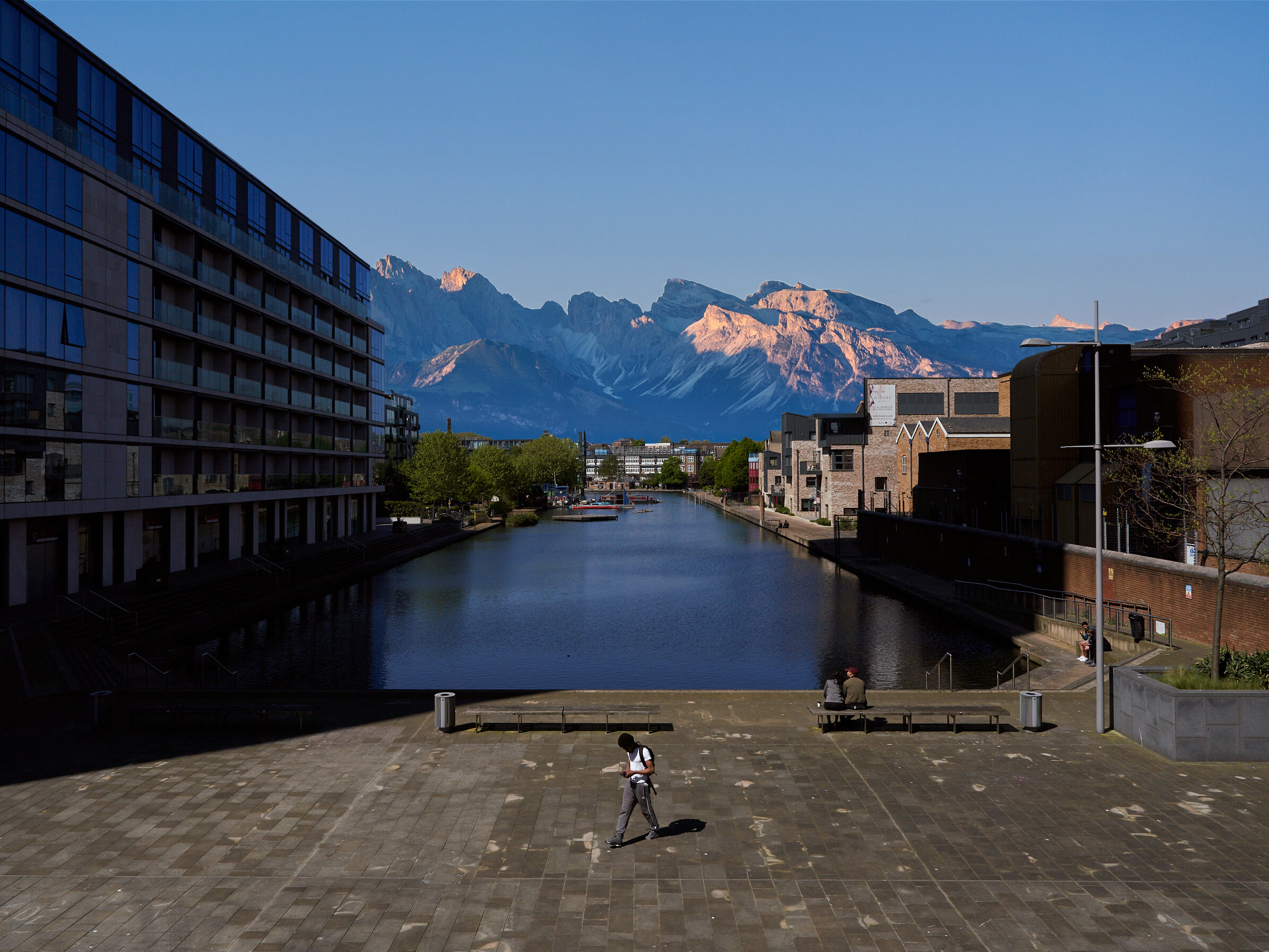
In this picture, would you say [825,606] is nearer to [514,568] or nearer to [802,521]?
[514,568]

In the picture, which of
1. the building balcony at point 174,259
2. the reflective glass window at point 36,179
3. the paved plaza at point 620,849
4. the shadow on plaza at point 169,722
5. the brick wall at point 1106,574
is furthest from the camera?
the building balcony at point 174,259

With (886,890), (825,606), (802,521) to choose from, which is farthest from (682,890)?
(802,521)

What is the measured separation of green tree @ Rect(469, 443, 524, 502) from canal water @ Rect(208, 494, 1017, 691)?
4937cm

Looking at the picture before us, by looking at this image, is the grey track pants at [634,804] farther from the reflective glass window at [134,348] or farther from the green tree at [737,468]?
the green tree at [737,468]

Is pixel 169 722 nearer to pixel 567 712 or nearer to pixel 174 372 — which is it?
pixel 567 712

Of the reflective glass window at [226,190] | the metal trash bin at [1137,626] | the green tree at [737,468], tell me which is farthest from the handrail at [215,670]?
the green tree at [737,468]

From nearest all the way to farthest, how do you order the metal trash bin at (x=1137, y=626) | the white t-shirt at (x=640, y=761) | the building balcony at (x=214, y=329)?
the white t-shirt at (x=640, y=761) < the metal trash bin at (x=1137, y=626) < the building balcony at (x=214, y=329)

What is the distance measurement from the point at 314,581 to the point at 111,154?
2534cm

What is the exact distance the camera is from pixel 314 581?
49.9 meters

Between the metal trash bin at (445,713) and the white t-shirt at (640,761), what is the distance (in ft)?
23.8

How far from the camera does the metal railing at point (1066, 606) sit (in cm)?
2900

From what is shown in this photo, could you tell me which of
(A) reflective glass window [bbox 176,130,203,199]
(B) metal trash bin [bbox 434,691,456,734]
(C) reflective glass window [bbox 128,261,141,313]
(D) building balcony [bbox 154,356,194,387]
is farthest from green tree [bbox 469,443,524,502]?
(B) metal trash bin [bbox 434,691,456,734]

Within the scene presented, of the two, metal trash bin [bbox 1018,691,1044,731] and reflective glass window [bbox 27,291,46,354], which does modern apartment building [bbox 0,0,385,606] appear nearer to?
reflective glass window [bbox 27,291,46,354]

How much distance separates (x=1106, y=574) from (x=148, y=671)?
36686 millimetres
